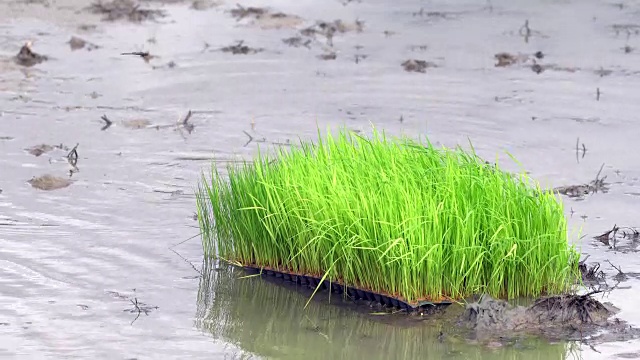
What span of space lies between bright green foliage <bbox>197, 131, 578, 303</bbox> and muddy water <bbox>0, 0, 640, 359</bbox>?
0.24 meters

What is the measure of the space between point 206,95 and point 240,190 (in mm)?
4097

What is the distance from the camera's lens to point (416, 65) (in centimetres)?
1201

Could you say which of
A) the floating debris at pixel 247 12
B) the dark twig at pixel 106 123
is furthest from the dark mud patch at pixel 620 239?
the floating debris at pixel 247 12

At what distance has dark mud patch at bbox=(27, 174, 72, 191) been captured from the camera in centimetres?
848

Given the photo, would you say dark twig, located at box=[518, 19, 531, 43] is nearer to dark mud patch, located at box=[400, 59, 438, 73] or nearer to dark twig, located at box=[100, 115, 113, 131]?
dark mud patch, located at box=[400, 59, 438, 73]

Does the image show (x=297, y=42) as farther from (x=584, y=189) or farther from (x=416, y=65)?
(x=584, y=189)

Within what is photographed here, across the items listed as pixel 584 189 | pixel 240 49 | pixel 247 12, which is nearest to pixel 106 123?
pixel 240 49

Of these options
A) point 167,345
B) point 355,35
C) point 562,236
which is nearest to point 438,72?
point 355,35

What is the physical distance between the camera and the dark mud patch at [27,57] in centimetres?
1209

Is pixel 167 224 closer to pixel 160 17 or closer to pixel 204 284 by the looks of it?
pixel 204 284

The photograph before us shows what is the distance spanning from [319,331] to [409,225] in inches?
26.5

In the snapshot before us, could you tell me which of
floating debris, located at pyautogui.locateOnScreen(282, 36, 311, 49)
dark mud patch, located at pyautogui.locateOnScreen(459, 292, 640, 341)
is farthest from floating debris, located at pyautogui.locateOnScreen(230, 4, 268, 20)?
dark mud patch, located at pyautogui.locateOnScreen(459, 292, 640, 341)

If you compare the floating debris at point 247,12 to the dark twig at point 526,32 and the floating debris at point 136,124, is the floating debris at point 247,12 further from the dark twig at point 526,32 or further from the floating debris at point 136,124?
the floating debris at point 136,124

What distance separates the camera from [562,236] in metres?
6.53
